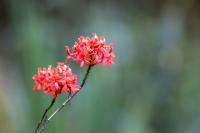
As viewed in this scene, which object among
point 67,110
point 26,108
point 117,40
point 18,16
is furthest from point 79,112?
point 117,40

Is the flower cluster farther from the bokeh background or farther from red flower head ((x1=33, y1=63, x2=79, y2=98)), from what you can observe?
the bokeh background

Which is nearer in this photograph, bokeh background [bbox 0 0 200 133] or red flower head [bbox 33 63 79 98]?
red flower head [bbox 33 63 79 98]

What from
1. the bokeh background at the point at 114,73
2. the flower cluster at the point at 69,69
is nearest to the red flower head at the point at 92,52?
the flower cluster at the point at 69,69

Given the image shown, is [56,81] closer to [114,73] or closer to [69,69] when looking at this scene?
[69,69]

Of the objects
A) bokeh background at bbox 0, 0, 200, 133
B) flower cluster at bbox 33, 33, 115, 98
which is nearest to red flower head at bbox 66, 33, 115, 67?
flower cluster at bbox 33, 33, 115, 98

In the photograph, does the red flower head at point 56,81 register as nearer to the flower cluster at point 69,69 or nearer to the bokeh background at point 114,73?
the flower cluster at point 69,69

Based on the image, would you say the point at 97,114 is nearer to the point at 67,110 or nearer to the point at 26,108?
the point at 67,110
